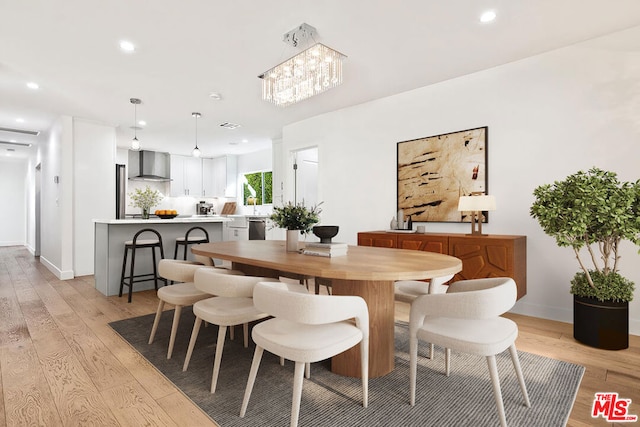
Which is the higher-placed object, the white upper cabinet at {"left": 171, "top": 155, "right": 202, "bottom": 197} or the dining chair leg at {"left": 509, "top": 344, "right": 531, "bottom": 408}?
the white upper cabinet at {"left": 171, "top": 155, "right": 202, "bottom": 197}

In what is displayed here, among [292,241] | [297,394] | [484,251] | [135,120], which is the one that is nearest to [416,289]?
[292,241]

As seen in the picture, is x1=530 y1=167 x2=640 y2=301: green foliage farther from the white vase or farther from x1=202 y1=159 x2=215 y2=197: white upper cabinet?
x1=202 y1=159 x2=215 y2=197: white upper cabinet

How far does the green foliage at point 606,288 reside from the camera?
2541 mm

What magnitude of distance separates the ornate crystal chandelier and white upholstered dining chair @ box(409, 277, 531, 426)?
6.98 feet

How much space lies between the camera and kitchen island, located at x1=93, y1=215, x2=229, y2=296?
13.7 ft

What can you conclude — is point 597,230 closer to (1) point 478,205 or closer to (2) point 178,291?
(1) point 478,205

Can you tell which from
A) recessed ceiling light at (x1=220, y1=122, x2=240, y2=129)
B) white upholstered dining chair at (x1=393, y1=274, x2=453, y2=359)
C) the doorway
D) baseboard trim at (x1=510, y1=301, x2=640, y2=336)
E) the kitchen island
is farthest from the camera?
the doorway

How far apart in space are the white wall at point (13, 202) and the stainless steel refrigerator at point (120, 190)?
4678 mm

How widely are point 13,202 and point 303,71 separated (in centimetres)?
1139

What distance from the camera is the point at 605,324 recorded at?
8.27 feet

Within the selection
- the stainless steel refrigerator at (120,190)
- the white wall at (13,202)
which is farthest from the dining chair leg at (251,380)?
the white wall at (13,202)

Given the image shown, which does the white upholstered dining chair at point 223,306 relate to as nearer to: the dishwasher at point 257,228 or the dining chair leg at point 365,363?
the dining chair leg at point 365,363

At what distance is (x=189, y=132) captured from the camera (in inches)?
252

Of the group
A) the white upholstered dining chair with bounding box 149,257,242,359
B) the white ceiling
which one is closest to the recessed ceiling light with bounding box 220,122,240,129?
the white ceiling
